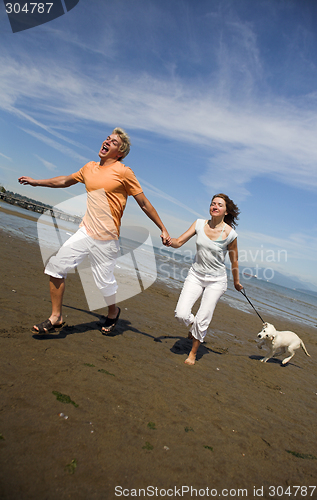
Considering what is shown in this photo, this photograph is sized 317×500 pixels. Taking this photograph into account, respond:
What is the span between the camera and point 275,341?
6.10 m

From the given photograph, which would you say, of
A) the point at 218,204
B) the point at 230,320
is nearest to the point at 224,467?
the point at 218,204

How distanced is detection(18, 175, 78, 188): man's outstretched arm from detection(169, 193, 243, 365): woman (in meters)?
1.85

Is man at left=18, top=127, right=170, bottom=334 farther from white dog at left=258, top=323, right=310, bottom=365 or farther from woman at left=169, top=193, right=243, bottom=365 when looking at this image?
white dog at left=258, top=323, right=310, bottom=365

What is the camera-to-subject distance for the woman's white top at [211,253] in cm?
462

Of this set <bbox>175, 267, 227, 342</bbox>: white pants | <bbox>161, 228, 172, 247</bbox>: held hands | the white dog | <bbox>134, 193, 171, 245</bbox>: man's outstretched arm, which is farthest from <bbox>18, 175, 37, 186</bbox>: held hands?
the white dog

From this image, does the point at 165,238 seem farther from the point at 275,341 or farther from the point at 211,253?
the point at 275,341

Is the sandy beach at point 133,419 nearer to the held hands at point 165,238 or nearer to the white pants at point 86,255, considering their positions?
the white pants at point 86,255

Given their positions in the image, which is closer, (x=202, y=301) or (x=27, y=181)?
(x=27, y=181)

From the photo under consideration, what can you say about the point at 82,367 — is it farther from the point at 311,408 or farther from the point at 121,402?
the point at 311,408

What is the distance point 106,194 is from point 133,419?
9.06 ft

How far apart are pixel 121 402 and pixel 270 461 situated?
1.47m

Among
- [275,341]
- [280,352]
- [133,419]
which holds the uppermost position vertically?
[275,341]

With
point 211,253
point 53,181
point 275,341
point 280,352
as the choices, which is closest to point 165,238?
point 211,253

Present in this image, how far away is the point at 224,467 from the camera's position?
7.95 ft
